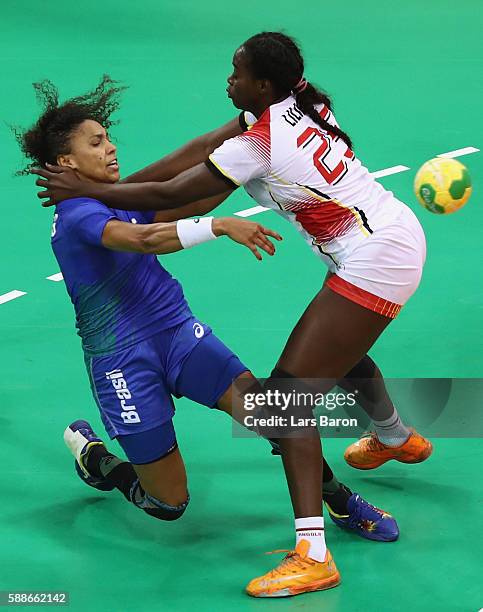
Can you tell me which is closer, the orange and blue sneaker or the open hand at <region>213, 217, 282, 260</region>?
the open hand at <region>213, 217, 282, 260</region>

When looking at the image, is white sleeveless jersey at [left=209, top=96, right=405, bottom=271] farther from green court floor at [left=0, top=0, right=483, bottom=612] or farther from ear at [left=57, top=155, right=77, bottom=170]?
green court floor at [left=0, top=0, right=483, bottom=612]

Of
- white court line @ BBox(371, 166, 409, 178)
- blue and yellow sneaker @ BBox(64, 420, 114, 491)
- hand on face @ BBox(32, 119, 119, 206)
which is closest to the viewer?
hand on face @ BBox(32, 119, 119, 206)

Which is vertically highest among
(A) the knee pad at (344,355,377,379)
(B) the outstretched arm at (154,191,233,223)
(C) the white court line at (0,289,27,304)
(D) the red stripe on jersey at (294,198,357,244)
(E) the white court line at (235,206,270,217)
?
(B) the outstretched arm at (154,191,233,223)

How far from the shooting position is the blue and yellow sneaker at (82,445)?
609 cm

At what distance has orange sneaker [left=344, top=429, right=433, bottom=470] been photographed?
20.5ft

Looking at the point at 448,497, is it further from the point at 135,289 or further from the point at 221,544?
the point at 135,289

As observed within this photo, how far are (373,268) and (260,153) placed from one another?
2.31ft

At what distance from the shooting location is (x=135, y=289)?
572 cm

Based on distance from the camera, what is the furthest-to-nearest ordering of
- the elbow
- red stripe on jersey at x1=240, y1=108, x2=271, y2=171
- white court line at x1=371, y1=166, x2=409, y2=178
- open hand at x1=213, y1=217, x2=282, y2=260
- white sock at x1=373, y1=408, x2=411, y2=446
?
white court line at x1=371, y1=166, x2=409, y2=178 < white sock at x1=373, y1=408, x2=411, y2=446 < red stripe on jersey at x1=240, y1=108, x2=271, y2=171 < the elbow < open hand at x1=213, y1=217, x2=282, y2=260

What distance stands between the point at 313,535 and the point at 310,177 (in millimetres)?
1553

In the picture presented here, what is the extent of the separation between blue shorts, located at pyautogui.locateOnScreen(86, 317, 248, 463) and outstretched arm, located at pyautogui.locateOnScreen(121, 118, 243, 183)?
0.86m

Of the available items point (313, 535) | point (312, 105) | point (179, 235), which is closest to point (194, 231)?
point (179, 235)

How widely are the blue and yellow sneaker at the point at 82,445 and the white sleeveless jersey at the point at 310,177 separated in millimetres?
1585

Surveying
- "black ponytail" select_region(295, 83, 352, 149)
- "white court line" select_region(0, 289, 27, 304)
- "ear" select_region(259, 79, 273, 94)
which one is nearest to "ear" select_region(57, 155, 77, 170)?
"ear" select_region(259, 79, 273, 94)
